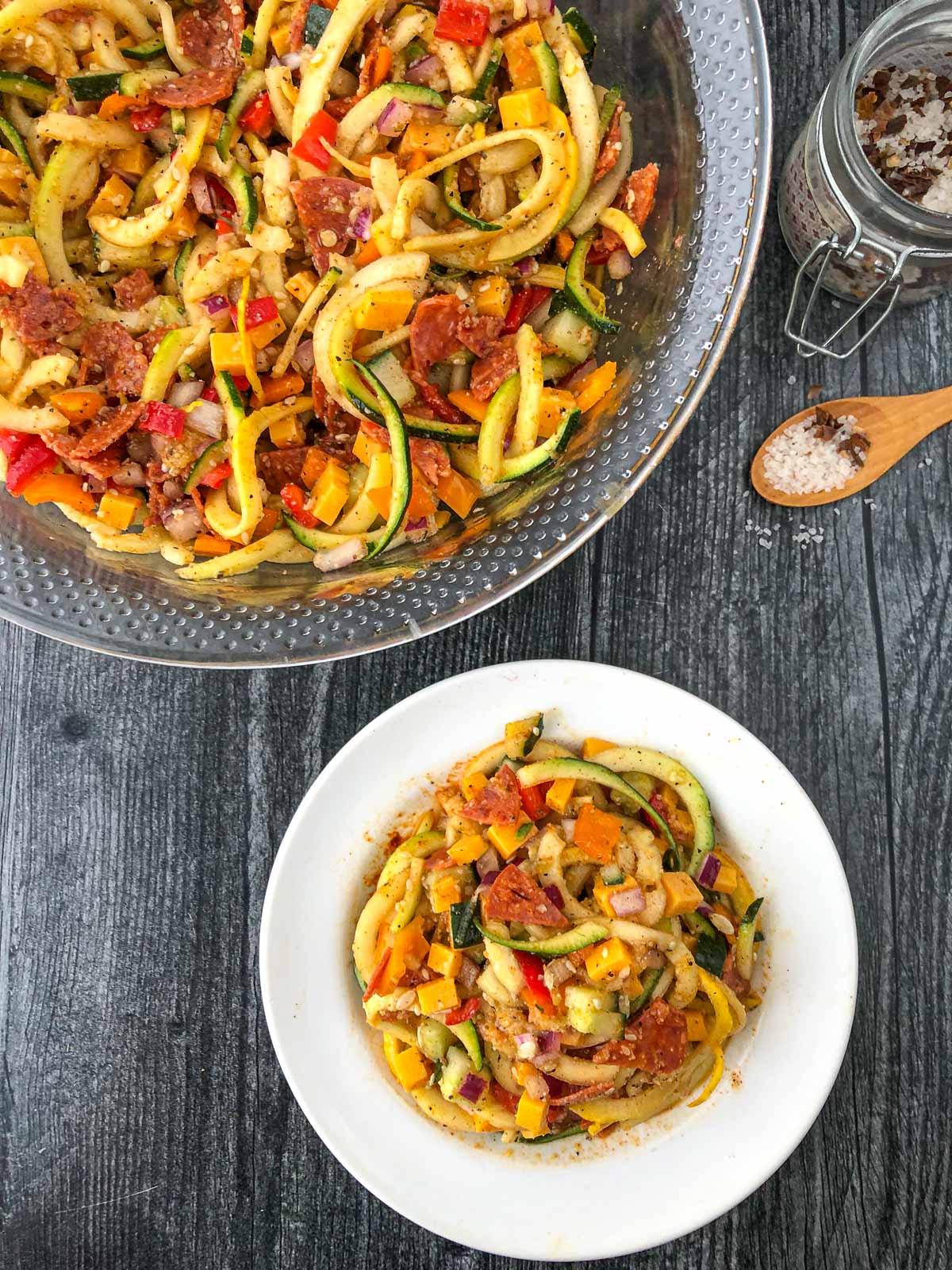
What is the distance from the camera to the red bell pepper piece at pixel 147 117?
177 centimetres

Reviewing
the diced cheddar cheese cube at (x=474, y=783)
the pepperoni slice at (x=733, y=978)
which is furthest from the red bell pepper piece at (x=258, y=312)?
the pepperoni slice at (x=733, y=978)

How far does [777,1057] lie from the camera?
2080 mm

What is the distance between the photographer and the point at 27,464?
181 cm

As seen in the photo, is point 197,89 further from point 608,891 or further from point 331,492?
point 608,891

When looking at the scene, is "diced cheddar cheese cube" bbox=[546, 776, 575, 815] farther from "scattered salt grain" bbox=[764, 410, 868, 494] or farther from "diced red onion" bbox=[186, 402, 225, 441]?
"diced red onion" bbox=[186, 402, 225, 441]

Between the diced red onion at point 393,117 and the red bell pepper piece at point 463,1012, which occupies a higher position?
the diced red onion at point 393,117

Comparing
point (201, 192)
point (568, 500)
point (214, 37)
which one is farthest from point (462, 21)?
point (568, 500)

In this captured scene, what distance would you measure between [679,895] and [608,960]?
217mm

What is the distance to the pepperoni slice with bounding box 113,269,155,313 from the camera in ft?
5.97

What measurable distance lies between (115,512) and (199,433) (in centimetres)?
23

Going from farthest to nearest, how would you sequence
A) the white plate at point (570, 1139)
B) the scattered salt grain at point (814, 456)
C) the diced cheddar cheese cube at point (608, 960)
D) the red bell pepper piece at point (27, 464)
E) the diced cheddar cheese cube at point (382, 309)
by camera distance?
the scattered salt grain at point (814, 456) → the white plate at point (570, 1139) → the diced cheddar cheese cube at point (608, 960) → the red bell pepper piece at point (27, 464) → the diced cheddar cheese cube at point (382, 309)

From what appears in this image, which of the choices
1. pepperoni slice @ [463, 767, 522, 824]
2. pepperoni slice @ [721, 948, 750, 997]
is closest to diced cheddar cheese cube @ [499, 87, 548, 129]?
pepperoni slice @ [463, 767, 522, 824]

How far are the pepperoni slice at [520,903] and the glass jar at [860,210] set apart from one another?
142 centimetres

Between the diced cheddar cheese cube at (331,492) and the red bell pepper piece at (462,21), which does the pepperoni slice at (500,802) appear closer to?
the diced cheddar cheese cube at (331,492)
